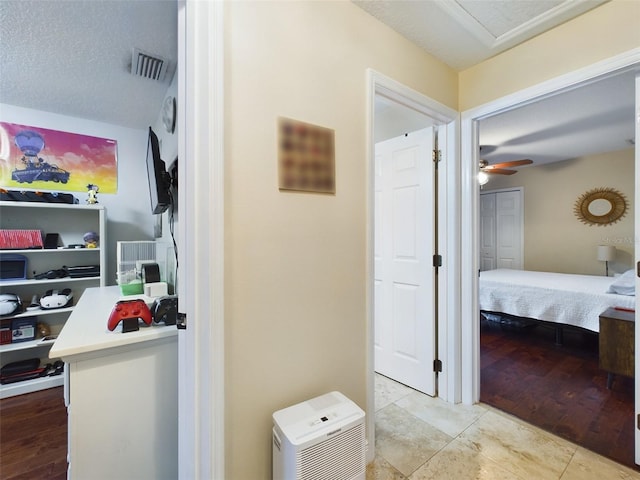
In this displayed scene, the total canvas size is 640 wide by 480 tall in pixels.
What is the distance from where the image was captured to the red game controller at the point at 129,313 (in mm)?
1251

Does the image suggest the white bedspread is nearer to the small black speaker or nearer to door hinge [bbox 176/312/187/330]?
door hinge [bbox 176/312/187/330]

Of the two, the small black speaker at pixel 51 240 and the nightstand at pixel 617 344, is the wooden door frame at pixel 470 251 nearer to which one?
the nightstand at pixel 617 344

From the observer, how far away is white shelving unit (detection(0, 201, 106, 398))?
244cm

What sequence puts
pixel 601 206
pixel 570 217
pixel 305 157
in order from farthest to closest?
pixel 570 217, pixel 601 206, pixel 305 157

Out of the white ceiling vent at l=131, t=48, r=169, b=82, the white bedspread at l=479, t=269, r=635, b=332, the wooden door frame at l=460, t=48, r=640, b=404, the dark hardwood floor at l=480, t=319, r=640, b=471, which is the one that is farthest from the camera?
the white bedspread at l=479, t=269, r=635, b=332

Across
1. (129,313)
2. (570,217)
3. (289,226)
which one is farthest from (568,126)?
(129,313)

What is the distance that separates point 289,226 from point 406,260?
1351 mm

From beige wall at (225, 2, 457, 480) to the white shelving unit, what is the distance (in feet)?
7.68

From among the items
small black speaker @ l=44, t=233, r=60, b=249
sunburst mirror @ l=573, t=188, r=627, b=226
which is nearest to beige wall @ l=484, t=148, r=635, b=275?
sunburst mirror @ l=573, t=188, r=627, b=226

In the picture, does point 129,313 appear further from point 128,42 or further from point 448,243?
point 448,243

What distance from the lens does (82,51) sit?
181 cm

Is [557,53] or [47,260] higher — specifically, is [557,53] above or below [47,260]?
above

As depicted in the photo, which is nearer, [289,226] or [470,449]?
[289,226]

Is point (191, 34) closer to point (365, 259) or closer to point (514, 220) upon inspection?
point (365, 259)
